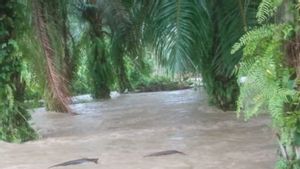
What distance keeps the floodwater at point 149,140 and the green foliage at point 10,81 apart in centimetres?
21

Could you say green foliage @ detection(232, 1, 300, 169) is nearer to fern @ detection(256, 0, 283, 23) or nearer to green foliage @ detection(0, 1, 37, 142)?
fern @ detection(256, 0, 283, 23)

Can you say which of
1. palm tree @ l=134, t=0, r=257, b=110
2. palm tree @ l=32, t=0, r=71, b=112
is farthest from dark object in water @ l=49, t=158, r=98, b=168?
palm tree @ l=134, t=0, r=257, b=110

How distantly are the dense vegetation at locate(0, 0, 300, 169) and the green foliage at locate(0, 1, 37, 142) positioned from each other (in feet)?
0.04

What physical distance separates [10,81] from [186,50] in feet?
7.35

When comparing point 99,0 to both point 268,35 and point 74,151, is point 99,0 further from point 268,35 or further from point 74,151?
point 268,35

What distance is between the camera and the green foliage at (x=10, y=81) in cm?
610

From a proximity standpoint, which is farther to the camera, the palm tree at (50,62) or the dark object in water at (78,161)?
the palm tree at (50,62)

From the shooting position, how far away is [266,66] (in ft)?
10.3

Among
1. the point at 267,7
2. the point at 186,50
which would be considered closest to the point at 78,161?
the point at 186,50

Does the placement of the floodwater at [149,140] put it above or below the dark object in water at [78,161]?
above

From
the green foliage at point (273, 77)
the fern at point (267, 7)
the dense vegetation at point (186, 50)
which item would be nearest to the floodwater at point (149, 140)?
the dense vegetation at point (186, 50)

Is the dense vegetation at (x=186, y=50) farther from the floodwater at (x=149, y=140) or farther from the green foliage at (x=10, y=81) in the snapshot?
the floodwater at (x=149, y=140)

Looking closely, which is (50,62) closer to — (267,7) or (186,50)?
(186,50)

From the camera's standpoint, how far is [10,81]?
621 cm
